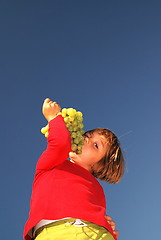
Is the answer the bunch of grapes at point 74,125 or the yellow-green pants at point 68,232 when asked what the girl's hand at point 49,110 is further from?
the yellow-green pants at point 68,232

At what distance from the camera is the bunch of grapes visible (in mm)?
2809

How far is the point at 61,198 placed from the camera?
256 centimetres

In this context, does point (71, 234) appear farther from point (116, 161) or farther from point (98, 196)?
point (116, 161)

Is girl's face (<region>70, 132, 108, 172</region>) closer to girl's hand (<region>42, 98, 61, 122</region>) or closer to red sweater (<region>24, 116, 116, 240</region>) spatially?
red sweater (<region>24, 116, 116, 240</region>)

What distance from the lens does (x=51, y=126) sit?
8.93ft

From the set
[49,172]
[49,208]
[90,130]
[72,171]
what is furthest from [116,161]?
[49,208]

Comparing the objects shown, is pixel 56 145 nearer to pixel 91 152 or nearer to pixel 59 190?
pixel 59 190

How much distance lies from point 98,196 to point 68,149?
575mm

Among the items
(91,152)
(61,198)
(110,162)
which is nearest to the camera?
(61,198)

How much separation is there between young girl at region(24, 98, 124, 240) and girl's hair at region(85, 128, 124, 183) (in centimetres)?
34

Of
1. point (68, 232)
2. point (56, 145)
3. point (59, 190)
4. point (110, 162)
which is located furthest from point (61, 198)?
point (110, 162)

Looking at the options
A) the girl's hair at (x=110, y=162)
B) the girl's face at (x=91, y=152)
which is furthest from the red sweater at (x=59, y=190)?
the girl's hair at (x=110, y=162)

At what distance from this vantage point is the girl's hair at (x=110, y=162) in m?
3.42

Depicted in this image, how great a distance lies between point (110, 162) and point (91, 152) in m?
0.32
